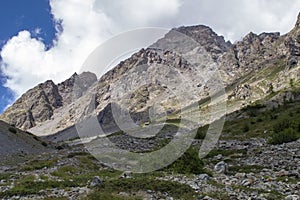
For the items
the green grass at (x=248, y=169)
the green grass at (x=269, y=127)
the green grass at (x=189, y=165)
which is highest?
the green grass at (x=269, y=127)

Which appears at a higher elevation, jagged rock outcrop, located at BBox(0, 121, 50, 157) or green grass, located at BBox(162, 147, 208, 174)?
jagged rock outcrop, located at BBox(0, 121, 50, 157)

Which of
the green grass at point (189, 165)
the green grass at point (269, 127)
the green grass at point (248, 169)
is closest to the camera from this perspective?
the green grass at point (189, 165)

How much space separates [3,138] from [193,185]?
5866cm

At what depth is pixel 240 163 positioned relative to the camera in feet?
131

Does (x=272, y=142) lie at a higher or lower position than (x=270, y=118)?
lower

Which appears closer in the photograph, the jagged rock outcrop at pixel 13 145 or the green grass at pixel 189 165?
the green grass at pixel 189 165

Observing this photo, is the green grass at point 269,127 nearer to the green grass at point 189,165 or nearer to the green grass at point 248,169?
the green grass at point 248,169

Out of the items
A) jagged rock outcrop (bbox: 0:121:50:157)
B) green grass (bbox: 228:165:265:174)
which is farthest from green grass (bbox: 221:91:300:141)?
jagged rock outcrop (bbox: 0:121:50:157)

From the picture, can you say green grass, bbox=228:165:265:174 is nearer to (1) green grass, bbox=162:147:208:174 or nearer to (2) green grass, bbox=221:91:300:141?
(1) green grass, bbox=162:147:208:174

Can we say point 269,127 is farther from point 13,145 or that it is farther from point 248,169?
point 13,145

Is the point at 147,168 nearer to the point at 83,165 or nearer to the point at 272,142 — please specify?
the point at 83,165

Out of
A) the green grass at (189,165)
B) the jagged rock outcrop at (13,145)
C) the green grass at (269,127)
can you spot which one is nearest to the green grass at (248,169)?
the green grass at (189,165)

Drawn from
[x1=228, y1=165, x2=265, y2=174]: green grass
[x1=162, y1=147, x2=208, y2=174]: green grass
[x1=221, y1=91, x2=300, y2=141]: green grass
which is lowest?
[x1=228, y1=165, x2=265, y2=174]: green grass

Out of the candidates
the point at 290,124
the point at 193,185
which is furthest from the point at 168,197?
the point at 290,124
